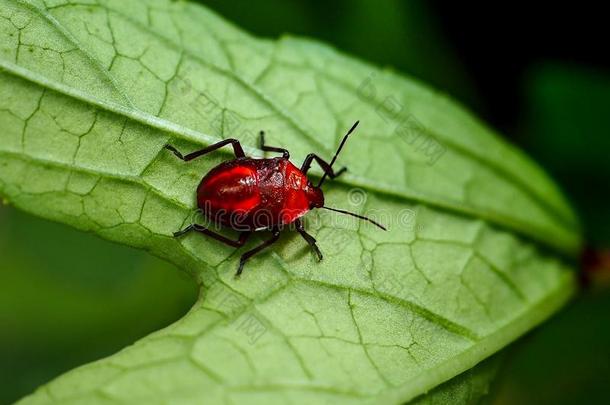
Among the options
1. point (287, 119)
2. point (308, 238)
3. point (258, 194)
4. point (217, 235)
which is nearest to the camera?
point (217, 235)

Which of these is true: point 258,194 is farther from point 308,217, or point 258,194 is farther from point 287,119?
point 287,119

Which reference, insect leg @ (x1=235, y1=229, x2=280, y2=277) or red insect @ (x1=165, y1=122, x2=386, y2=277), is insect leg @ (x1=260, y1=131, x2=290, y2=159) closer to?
red insect @ (x1=165, y1=122, x2=386, y2=277)

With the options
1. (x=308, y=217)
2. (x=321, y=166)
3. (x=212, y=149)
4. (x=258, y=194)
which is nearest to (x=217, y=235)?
(x=258, y=194)

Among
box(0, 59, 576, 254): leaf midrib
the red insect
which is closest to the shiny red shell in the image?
the red insect

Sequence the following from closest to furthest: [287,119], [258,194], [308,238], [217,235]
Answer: [217,235]
[308,238]
[258,194]
[287,119]

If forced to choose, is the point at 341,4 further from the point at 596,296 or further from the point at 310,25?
the point at 596,296

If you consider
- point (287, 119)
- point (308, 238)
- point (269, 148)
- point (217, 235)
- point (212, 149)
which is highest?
point (287, 119)
